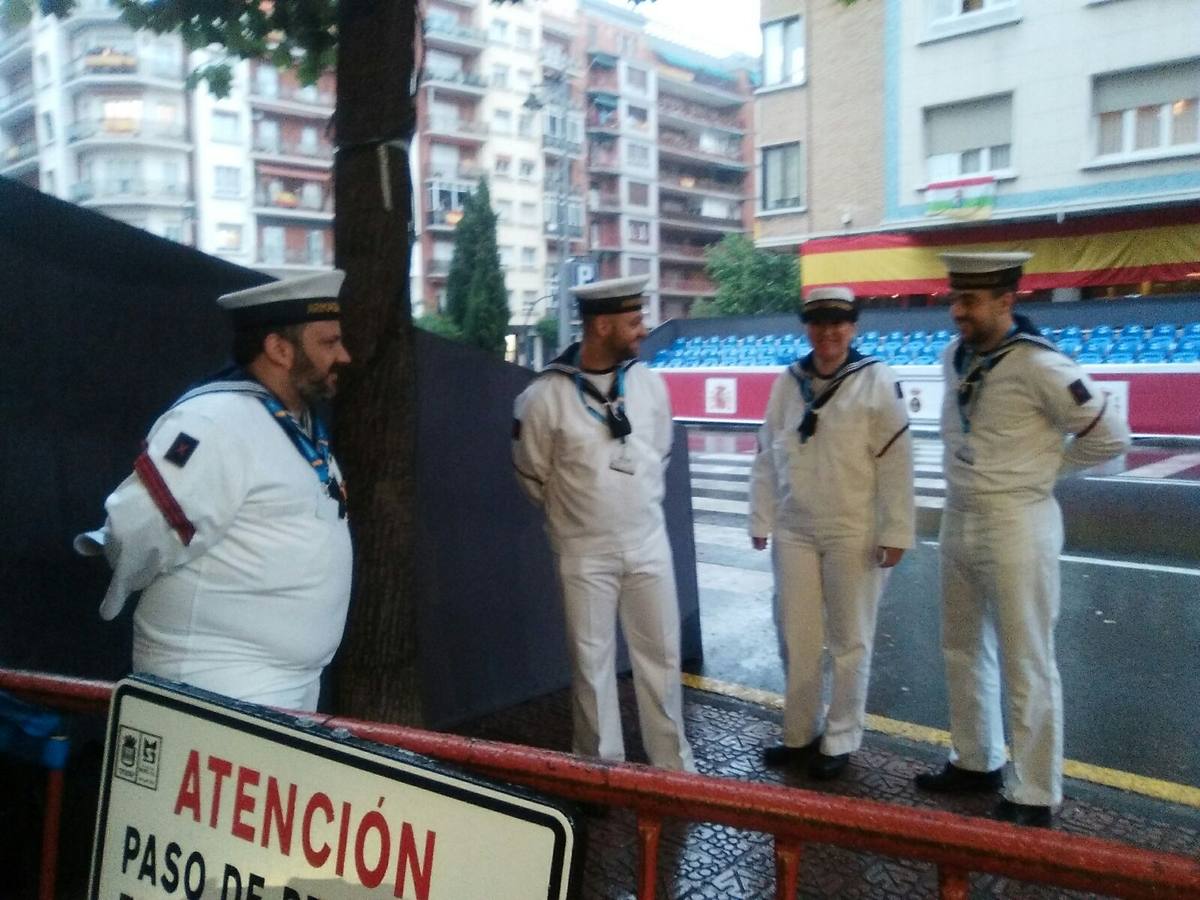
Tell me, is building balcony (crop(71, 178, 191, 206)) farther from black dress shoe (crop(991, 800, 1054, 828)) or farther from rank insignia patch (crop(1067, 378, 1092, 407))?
black dress shoe (crop(991, 800, 1054, 828))

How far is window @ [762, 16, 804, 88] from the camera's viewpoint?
2897 centimetres

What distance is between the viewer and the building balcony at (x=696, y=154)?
81.5 metres

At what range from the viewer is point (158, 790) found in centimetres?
185


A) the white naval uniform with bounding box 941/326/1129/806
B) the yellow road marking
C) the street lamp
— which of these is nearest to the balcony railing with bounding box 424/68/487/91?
the street lamp

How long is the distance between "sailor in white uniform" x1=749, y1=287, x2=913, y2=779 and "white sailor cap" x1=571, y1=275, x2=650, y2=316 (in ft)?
2.41

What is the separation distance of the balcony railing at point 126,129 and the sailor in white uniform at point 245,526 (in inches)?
2552

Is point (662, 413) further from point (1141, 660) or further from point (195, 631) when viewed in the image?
point (1141, 660)

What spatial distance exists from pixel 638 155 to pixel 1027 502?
78344mm

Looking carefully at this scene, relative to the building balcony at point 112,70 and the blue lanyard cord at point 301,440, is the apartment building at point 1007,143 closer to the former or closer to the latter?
the blue lanyard cord at point 301,440

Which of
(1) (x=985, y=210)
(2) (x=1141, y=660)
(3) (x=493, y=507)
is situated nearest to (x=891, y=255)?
(1) (x=985, y=210)

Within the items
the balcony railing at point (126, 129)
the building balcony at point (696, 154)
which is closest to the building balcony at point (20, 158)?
the balcony railing at point (126, 129)

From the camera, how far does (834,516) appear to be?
4.04 m

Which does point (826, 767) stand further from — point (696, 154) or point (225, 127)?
point (696, 154)

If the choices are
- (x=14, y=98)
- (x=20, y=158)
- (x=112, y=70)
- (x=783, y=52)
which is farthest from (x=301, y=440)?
(x=14, y=98)
